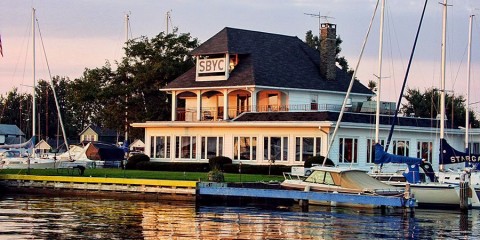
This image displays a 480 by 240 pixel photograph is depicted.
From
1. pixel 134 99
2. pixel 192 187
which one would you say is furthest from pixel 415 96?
pixel 192 187

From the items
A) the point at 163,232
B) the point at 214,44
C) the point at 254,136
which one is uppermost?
the point at 214,44

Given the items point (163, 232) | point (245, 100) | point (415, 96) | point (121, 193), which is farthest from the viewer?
point (415, 96)

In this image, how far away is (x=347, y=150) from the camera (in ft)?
211

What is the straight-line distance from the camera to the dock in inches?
1838

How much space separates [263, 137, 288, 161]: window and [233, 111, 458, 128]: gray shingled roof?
4.35 ft

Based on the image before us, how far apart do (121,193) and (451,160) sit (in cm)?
1841

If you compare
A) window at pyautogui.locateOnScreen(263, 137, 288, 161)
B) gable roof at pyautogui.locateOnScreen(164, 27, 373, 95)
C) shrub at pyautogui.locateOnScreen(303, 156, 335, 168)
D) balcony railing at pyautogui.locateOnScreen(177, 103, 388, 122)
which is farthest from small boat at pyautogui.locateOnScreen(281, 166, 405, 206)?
gable roof at pyautogui.locateOnScreen(164, 27, 373, 95)

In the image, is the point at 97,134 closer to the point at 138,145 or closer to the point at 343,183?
the point at 138,145

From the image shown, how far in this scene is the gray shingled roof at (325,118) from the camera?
64250mm

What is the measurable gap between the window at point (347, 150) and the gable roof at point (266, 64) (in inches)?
345

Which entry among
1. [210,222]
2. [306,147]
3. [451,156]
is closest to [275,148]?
[306,147]

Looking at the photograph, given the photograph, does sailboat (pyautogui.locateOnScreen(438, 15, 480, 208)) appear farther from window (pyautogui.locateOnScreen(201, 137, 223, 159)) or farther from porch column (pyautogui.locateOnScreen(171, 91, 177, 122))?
porch column (pyautogui.locateOnScreen(171, 91, 177, 122))

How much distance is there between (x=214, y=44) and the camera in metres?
74.2

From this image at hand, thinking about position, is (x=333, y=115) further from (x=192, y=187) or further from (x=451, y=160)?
(x=192, y=187)
